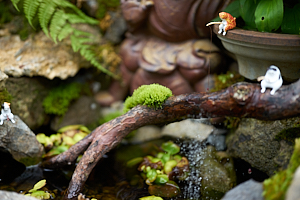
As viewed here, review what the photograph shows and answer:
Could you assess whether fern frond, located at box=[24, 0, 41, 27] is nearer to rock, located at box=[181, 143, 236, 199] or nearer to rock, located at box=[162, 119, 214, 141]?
rock, located at box=[162, 119, 214, 141]

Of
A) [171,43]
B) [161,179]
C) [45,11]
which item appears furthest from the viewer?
[171,43]

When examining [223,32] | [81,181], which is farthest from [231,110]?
[81,181]

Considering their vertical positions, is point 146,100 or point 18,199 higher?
point 146,100

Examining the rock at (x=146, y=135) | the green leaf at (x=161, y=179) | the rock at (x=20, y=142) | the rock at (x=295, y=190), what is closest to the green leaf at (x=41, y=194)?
the rock at (x=20, y=142)

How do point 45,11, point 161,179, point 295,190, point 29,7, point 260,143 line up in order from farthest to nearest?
1. point 45,11
2. point 29,7
3. point 161,179
4. point 260,143
5. point 295,190

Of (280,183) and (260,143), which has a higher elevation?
(280,183)

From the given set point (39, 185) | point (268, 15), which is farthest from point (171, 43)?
point (39, 185)

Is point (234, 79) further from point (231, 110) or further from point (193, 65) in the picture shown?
point (231, 110)

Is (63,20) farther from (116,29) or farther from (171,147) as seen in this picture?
(171,147)
